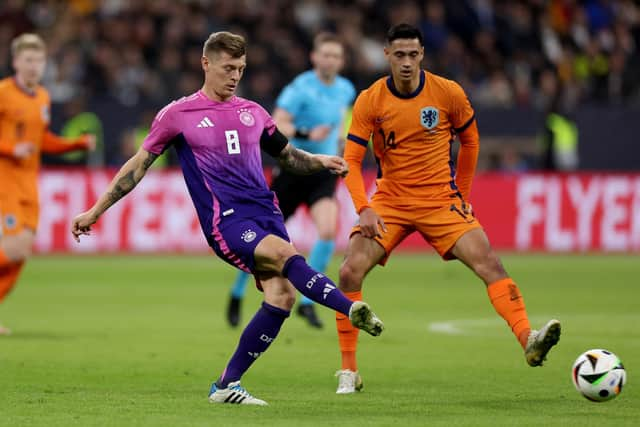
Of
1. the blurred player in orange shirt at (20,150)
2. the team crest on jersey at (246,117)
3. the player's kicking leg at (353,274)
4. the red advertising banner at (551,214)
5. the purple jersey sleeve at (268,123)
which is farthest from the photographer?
the red advertising banner at (551,214)

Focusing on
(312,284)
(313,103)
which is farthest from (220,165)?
(313,103)

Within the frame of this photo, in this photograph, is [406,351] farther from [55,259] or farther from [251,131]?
[55,259]

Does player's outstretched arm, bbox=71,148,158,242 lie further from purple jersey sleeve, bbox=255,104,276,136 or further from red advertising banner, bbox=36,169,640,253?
red advertising banner, bbox=36,169,640,253

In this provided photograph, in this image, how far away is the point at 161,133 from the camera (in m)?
8.12

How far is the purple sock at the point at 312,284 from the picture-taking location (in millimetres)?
7742

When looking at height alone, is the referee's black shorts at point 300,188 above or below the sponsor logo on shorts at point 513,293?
above

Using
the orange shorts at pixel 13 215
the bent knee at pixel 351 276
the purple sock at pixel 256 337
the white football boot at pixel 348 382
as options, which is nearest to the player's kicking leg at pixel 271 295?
the purple sock at pixel 256 337

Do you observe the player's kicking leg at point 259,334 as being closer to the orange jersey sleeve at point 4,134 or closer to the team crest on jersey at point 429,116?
the team crest on jersey at point 429,116

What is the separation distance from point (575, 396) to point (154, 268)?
1292 centimetres

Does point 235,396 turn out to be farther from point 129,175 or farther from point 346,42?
point 346,42

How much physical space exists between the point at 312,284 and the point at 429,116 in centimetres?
184

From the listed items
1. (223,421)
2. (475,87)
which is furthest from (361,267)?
(475,87)

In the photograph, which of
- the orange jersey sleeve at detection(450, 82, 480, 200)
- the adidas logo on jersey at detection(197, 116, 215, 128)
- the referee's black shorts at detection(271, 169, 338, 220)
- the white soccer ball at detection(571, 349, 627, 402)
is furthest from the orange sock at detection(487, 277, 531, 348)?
the referee's black shorts at detection(271, 169, 338, 220)

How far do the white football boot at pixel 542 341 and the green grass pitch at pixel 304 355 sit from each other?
302 millimetres
